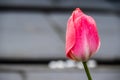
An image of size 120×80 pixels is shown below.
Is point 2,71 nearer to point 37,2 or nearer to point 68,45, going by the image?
point 37,2

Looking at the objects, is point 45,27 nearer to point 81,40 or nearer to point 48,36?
point 48,36

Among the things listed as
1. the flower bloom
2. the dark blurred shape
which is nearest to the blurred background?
the dark blurred shape

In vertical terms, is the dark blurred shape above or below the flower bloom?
above

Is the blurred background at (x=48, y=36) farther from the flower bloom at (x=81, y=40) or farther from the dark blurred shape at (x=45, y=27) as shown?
the flower bloom at (x=81, y=40)

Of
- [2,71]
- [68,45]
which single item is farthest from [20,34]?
[68,45]

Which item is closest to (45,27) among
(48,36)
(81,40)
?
(48,36)

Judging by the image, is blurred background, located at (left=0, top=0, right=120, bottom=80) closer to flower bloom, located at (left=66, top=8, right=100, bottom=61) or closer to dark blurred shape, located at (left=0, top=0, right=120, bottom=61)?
dark blurred shape, located at (left=0, top=0, right=120, bottom=61)

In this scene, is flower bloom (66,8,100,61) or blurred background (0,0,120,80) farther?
blurred background (0,0,120,80)
